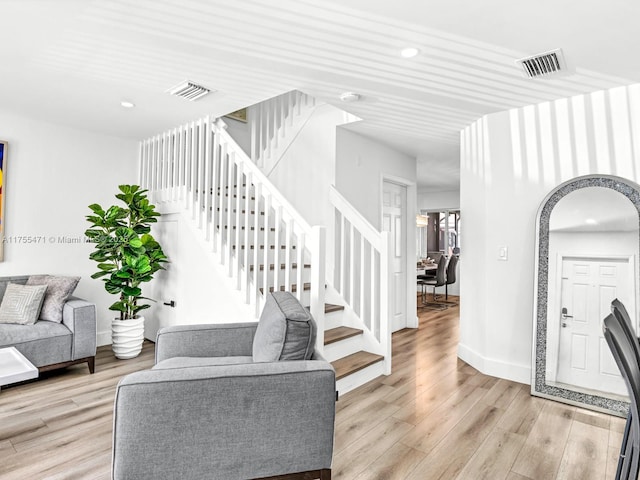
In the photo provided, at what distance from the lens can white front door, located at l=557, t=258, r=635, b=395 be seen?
2.68 metres

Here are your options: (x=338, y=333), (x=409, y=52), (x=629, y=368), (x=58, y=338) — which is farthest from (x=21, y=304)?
(x=629, y=368)

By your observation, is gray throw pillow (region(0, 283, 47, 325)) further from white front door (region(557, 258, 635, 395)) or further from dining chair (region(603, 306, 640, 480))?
white front door (region(557, 258, 635, 395))

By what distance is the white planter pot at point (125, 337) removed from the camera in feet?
12.0

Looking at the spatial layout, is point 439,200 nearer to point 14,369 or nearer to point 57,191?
point 57,191

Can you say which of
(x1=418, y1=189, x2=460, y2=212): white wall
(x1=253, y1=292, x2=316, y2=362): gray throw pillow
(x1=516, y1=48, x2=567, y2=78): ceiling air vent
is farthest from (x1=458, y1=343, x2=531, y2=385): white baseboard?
(x1=418, y1=189, x2=460, y2=212): white wall

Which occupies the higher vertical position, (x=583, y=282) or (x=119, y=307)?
(x=583, y=282)

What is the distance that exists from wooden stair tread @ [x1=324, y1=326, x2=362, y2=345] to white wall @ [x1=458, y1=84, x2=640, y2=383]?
48.0 inches

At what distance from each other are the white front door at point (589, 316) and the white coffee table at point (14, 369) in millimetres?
3581

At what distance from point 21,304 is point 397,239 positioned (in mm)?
4139

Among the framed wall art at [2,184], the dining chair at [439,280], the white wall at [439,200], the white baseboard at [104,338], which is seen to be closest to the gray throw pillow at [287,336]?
the white baseboard at [104,338]

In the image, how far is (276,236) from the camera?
3.19 m

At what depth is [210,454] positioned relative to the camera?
147 cm

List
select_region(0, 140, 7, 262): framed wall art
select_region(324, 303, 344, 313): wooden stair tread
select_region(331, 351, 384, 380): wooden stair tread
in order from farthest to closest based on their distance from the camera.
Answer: select_region(0, 140, 7, 262): framed wall art
select_region(324, 303, 344, 313): wooden stair tread
select_region(331, 351, 384, 380): wooden stair tread

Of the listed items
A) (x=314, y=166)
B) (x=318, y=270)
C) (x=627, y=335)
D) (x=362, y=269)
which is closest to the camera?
(x=627, y=335)
